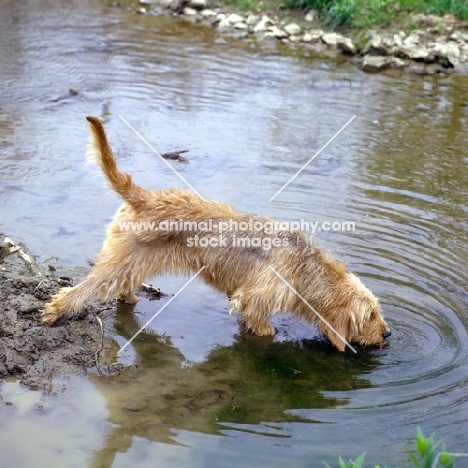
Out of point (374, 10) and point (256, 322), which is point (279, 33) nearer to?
point (374, 10)

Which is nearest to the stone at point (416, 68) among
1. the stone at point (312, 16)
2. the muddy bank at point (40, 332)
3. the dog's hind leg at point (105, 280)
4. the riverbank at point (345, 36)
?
the riverbank at point (345, 36)

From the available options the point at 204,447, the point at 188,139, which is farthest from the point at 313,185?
the point at 204,447

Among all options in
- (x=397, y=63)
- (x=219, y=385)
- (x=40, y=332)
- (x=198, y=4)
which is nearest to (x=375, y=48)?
(x=397, y=63)

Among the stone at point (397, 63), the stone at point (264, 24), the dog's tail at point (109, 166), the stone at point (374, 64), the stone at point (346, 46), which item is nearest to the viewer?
the dog's tail at point (109, 166)

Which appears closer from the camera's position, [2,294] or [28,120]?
[2,294]

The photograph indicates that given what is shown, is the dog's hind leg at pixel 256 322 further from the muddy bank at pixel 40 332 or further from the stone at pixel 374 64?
the stone at pixel 374 64

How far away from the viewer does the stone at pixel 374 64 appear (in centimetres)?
1301

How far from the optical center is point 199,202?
5648 mm

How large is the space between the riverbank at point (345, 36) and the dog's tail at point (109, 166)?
8758 millimetres

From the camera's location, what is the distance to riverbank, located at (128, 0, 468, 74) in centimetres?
1329

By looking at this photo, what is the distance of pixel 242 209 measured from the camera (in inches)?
299

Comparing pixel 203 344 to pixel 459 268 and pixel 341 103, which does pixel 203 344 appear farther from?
pixel 341 103

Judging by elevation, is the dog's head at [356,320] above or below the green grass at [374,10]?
below

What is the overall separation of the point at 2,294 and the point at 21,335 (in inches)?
22.0
